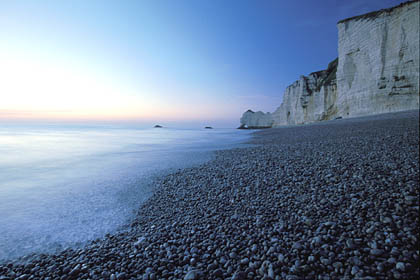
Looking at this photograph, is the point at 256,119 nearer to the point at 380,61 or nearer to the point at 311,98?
the point at 311,98

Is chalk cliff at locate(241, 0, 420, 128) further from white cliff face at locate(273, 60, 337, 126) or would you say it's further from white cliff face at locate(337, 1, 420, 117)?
white cliff face at locate(273, 60, 337, 126)

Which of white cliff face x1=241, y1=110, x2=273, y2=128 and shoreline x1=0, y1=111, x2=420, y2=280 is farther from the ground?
white cliff face x1=241, y1=110, x2=273, y2=128

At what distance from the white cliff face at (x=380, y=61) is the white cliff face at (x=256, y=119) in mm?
30798

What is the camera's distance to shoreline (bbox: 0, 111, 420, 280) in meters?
1.50

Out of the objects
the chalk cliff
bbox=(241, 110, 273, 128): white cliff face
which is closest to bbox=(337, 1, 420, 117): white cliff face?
the chalk cliff

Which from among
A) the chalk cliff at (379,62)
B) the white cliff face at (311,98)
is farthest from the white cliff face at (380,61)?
the white cliff face at (311,98)

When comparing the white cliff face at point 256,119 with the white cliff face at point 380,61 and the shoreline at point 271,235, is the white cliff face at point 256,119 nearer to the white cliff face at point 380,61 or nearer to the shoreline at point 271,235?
the white cliff face at point 380,61

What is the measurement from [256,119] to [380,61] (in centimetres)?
4145

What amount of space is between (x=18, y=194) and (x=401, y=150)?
26.7 feet

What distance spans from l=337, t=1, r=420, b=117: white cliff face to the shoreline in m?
17.2

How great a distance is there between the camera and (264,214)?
7.41ft

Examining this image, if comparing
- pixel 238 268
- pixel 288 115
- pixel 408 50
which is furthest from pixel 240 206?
pixel 288 115

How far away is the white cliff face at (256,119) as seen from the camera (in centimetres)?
5338

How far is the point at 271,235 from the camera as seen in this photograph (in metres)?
1.88
